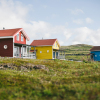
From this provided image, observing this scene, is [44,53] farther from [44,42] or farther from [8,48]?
[8,48]

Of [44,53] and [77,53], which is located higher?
[77,53]

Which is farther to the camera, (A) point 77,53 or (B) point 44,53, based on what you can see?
(A) point 77,53

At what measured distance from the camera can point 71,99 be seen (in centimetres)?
513

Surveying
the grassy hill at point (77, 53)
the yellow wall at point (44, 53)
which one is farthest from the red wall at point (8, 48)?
the grassy hill at point (77, 53)

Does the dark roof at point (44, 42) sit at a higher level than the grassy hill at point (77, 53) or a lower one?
higher

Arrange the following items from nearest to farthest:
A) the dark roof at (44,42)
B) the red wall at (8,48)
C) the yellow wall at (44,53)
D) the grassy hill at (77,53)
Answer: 1. the red wall at (8,48)
2. the yellow wall at (44,53)
3. the dark roof at (44,42)
4. the grassy hill at (77,53)

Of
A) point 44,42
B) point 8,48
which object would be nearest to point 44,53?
point 44,42

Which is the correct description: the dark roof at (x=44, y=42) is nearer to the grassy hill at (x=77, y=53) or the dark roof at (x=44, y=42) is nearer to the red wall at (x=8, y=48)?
the red wall at (x=8, y=48)

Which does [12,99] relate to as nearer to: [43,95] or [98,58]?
[43,95]

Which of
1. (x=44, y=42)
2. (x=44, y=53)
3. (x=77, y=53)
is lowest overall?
(x=44, y=53)

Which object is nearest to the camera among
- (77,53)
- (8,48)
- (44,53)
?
(8,48)

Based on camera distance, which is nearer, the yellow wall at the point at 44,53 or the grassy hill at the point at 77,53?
the yellow wall at the point at 44,53

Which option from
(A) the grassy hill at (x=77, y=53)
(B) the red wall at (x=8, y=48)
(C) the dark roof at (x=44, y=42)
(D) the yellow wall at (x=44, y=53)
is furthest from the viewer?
(A) the grassy hill at (x=77, y=53)

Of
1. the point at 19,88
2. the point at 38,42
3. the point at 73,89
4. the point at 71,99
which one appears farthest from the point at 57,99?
the point at 38,42
